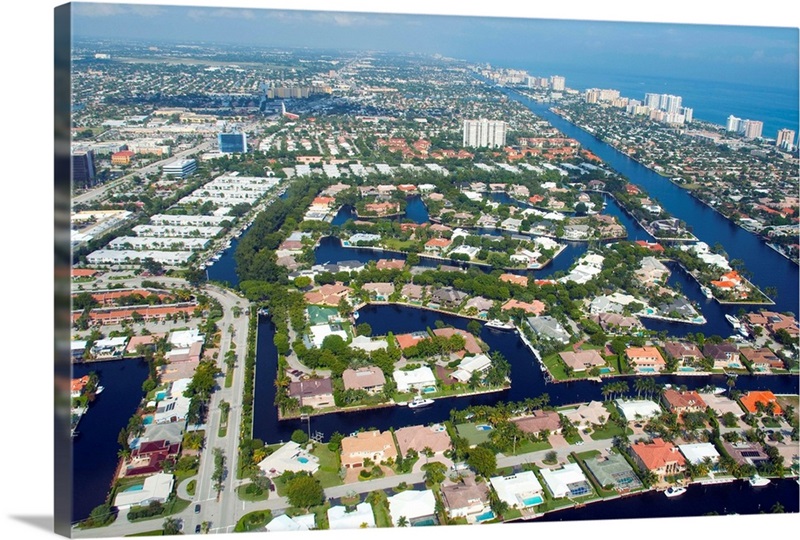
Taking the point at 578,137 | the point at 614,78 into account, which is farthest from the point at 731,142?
the point at 614,78

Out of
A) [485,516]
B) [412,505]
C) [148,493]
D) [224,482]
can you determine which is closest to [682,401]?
[485,516]

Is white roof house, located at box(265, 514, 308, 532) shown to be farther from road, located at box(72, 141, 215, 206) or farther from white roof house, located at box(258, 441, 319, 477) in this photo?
road, located at box(72, 141, 215, 206)

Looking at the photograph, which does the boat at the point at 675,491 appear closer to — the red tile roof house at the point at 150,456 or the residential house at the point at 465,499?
the residential house at the point at 465,499

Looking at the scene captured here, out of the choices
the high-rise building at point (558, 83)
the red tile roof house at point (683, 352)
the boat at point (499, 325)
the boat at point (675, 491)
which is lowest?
the boat at point (675, 491)

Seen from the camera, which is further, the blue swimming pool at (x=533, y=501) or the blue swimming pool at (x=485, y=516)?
the blue swimming pool at (x=533, y=501)

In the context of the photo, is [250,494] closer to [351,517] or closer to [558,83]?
[351,517]

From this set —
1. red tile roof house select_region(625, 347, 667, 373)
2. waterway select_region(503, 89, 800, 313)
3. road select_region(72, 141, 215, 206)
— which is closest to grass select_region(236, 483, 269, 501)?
red tile roof house select_region(625, 347, 667, 373)

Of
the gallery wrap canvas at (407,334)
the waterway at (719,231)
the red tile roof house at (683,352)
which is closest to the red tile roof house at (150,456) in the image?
the gallery wrap canvas at (407,334)
